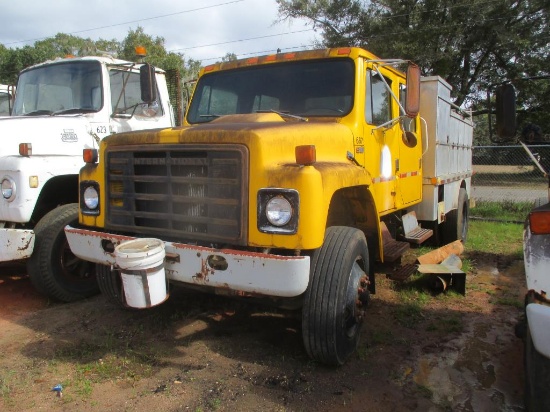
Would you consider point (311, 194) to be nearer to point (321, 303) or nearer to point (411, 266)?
point (321, 303)

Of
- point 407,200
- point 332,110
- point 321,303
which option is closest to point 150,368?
point 321,303

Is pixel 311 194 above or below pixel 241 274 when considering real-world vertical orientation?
A: above

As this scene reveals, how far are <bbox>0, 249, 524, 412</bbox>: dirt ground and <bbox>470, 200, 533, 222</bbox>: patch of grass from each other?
6.43m

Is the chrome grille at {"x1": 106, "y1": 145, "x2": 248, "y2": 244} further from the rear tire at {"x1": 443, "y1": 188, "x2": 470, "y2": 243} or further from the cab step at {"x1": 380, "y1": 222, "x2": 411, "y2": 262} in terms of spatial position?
the rear tire at {"x1": 443, "y1": 188, "x2": 470, "y2": 243}

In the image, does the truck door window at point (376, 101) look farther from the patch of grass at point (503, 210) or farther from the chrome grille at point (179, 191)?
the patch of grass at point (503, 210)

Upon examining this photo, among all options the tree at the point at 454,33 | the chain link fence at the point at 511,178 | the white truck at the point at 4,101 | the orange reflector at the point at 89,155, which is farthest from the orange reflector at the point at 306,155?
the tree at the point at 454,33

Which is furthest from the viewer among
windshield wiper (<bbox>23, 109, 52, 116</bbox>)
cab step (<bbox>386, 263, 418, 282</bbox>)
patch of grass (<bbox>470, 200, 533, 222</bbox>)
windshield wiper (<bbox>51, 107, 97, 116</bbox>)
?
patch of grass (<bbox>470, 200, 533, 222</bbox>)

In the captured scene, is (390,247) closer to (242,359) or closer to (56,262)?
(242,359)

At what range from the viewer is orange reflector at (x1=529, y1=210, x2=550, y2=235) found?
2.22 meters

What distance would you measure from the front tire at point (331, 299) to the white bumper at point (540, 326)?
1.28 meters

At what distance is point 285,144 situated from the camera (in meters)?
3.14

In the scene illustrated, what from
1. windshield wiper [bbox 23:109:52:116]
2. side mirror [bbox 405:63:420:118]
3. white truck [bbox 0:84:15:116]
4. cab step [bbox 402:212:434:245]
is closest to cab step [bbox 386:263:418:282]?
cab step [bbox 402:212:434:245]

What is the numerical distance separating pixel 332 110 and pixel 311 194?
1.47 meters

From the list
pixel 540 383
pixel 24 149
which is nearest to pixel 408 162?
pixel 540 383
